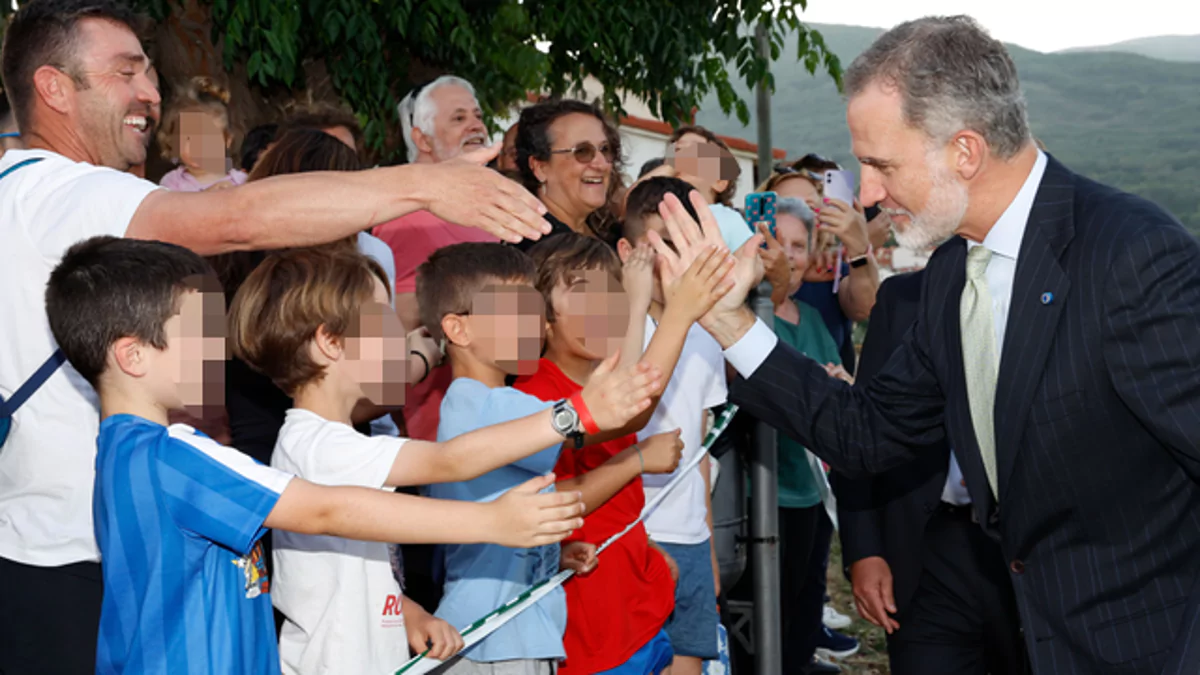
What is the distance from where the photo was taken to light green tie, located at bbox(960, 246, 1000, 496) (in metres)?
2.61

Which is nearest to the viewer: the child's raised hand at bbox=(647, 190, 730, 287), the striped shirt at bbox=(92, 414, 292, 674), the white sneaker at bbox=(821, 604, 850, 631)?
the striped shirt at bbox=(92, 414, 292, 674)

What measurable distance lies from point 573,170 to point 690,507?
161cm

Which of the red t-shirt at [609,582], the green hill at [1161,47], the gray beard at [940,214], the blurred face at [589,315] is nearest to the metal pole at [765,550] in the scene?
the red t-shirt at [609,582]

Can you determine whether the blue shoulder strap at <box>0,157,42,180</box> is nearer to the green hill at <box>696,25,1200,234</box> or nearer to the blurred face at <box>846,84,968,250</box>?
the blurred face at <box>846,84,968,250</box>

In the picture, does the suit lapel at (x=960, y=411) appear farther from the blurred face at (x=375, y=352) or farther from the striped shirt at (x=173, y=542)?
the striped shirt at (x=173, y=542)

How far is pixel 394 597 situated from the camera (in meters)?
2.47

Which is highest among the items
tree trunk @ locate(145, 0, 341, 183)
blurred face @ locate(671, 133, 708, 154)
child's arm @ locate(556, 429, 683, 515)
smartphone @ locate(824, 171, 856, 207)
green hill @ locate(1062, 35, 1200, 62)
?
green hill @ locate(1062, 35, 1200, 62)

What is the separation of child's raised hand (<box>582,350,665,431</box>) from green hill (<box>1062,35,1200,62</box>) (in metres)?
69.3

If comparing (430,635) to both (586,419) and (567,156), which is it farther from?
(567,156)

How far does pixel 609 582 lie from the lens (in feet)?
10.5

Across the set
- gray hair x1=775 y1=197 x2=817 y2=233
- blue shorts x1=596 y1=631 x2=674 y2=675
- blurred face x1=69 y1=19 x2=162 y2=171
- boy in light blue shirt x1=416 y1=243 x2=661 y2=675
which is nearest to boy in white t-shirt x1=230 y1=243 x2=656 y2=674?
boy in light blue shirt x1=416 y1=243 x2=661 y2=675

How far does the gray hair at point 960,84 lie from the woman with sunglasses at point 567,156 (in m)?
2.09

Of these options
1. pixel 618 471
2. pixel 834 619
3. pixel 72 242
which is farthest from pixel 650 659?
pixel 834 619

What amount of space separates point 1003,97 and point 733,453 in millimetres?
2182
